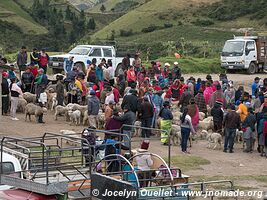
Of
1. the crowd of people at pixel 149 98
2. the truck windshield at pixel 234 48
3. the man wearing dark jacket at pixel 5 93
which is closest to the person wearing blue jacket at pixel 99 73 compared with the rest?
the crowd of people at pixel 149 98

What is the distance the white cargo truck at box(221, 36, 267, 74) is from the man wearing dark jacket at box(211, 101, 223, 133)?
1928 cm

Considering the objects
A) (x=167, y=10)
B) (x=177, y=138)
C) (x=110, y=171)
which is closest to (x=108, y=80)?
(x=177, y=138)

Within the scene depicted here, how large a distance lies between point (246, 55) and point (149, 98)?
20609 mm

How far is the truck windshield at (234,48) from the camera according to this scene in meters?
43.7

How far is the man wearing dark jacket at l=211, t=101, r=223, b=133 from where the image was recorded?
969 inches

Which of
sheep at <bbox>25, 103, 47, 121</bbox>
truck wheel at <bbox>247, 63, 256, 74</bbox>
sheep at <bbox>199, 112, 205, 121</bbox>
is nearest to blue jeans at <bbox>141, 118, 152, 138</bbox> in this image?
sheep at <bbox>199, 112, 205, 121</bbox>

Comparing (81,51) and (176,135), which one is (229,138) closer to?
(176,135)

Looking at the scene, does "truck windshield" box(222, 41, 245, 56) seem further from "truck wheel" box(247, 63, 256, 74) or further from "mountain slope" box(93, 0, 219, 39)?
"mountain slope" box(93, 0, 219, 39)

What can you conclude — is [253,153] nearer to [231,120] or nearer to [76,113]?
[231,120]

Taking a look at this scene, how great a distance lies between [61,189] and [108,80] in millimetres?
17109

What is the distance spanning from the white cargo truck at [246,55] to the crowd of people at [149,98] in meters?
12.3

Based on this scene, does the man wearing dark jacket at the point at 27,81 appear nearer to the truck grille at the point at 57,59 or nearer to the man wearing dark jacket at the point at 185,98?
the man wearing dark jacket at the point at 185,98

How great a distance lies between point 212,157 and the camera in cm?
2258

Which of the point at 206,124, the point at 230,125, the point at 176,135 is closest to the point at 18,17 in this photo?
the point at 206,124
